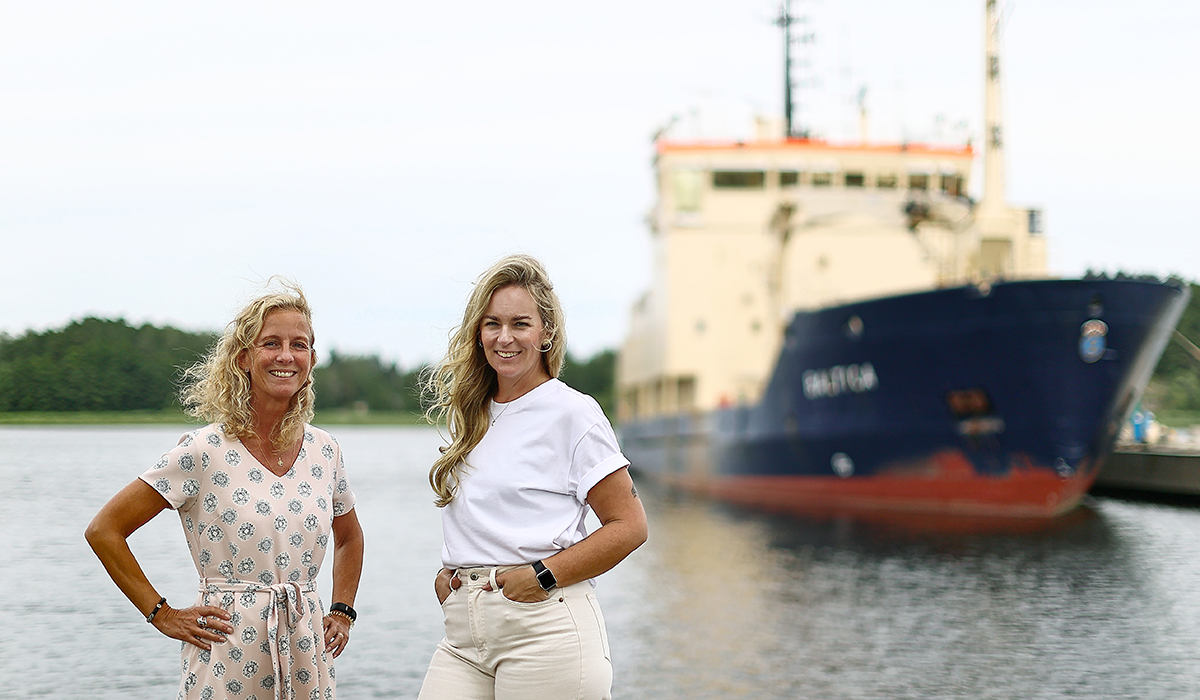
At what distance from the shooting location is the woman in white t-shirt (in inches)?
98.4

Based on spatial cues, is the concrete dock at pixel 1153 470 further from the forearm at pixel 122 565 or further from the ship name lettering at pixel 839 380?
the forearm at pixel 122 565

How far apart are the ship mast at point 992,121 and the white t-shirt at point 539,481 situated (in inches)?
724

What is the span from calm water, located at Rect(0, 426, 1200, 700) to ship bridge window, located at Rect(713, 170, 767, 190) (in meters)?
9.62

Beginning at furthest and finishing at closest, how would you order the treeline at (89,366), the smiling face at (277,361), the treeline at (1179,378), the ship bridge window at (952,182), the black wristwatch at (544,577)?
the treeline at (1179,378) → the ship bridge window at (952,182) → the treeline at (89,366) → the smiling face at (277,361) → the black wristwatch at (544,577)

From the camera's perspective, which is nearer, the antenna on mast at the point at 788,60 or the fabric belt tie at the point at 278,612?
the fabric belt tie at the point at 278,612

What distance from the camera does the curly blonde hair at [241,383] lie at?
268 centimetres

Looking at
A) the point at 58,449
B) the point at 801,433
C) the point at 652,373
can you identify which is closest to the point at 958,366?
the point at 801,433

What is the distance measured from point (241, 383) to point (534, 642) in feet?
2.82

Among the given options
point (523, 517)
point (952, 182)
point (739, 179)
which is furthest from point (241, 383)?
point (952, 182)

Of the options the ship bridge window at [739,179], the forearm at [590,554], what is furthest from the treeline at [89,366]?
the ship bridge window at [739,179]

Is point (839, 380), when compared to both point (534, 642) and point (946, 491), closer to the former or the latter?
point (946, 491)

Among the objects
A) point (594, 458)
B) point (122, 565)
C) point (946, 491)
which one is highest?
point (594, 458)

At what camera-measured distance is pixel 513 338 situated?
2588mm

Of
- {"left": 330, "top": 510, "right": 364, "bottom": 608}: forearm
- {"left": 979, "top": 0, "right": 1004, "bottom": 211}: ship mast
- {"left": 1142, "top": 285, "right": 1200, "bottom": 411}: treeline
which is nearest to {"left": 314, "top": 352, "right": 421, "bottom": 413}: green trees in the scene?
{"left": 979, "top": 0, "right": 1004, "bottom": 211}: ship mast
